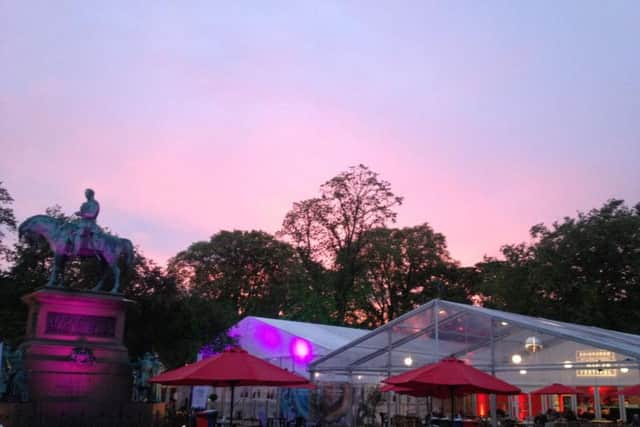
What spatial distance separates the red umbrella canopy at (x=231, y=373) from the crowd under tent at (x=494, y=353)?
7.80 metres

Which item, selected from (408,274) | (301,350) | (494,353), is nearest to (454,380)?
(494,353)

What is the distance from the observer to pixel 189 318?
25016 mm

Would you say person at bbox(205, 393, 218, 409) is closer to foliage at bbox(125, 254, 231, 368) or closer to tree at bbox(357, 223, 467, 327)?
foliage at bbox(125, 254, 231, 368)

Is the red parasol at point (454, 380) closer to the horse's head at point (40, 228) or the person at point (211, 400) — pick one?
the person at point (211, 400)

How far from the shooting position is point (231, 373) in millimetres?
10766

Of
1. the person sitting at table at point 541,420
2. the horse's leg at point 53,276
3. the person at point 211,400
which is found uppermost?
the horse's leg at point 53,276

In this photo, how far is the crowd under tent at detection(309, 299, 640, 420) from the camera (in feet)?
56.1

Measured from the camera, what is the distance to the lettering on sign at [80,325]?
577 inches

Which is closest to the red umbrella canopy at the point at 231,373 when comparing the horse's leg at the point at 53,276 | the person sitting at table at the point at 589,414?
the horse's leg at the point at 53,276

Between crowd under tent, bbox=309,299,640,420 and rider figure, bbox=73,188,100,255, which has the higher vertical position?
rider figure, bbox=73,188,100,255

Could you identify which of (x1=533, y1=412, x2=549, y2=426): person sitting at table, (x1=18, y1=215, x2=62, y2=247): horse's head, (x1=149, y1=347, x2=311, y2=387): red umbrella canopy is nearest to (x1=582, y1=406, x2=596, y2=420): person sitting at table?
(x1=533, y1=412, x2=549, y2=426): person sitting at table

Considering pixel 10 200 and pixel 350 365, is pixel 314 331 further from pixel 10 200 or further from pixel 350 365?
pixel 10 200

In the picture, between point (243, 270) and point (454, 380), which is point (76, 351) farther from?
point (243, 270)

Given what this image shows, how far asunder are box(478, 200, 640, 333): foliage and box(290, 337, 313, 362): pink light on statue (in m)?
13.1
